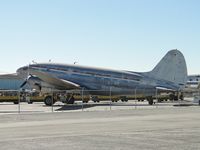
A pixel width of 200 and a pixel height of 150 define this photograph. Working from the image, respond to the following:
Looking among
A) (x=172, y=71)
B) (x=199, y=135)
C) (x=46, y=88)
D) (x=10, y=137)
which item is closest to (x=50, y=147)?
(x=10, y=137)

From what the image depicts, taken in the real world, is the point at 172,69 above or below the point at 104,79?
above

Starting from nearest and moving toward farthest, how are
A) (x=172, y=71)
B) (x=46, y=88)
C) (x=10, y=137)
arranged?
(x=10, y=137) < (x=46, y=88) < (x=172, y=71)

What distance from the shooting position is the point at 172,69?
55500 millimetres

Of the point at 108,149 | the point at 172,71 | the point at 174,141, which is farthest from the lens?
the point at 172,71

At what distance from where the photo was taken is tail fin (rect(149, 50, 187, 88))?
54.7 meters

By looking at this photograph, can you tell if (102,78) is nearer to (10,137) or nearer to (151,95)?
(151,95)

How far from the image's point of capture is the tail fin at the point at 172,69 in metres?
54.7

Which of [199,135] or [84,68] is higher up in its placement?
[84,68]

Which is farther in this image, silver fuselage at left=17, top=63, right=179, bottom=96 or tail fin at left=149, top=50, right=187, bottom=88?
tail fin at left=149, top=50, right=187, bottom=88

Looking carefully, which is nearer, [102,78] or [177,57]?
[102,78]

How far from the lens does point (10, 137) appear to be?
17.0m

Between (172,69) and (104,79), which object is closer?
(104,79)

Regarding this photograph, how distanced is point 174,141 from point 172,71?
40458 millimetres

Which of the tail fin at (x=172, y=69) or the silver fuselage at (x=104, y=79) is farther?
the tail fin at (x=172, y=69)
